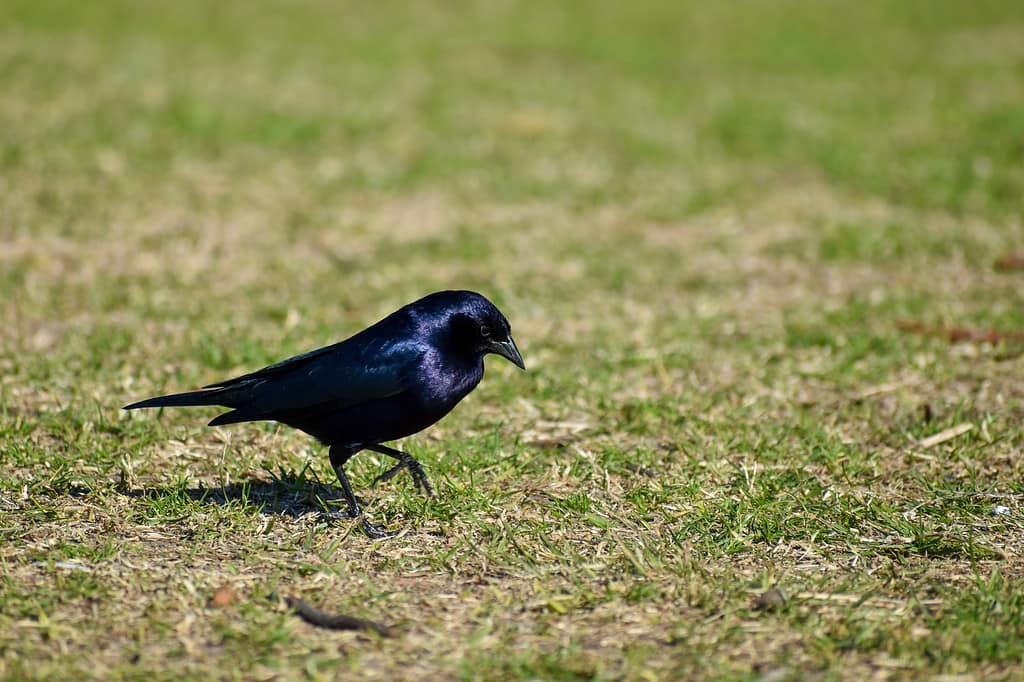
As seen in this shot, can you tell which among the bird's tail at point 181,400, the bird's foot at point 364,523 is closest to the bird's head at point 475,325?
the bird's foot at point 364,523

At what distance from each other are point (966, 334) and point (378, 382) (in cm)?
388

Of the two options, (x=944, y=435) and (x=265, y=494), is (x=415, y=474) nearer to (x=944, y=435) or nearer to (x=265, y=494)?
(x=265, y=494)

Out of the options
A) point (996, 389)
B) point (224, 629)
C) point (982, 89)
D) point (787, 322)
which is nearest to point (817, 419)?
point (996, 389)

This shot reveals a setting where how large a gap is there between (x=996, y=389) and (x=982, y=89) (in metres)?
9.44

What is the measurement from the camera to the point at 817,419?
5512mm

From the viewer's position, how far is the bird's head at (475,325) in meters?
4.32

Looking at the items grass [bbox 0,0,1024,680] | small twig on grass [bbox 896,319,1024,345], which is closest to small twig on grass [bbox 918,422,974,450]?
grass [bbox 0,0,1024,680]

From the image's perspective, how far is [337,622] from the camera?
3498mm

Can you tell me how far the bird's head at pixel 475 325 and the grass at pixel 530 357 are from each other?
602 mm

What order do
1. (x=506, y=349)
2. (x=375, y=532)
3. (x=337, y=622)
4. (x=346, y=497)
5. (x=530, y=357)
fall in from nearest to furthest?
(x=337, y=622)
(x=375, y=532)
(x=346, y=497)
(x=506, y=349)
(x=530, y=357)

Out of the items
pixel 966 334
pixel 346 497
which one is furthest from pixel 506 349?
pixel 966 334

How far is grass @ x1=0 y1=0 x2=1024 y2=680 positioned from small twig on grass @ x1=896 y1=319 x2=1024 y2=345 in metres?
0.10

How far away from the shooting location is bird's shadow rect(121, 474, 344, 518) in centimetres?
440

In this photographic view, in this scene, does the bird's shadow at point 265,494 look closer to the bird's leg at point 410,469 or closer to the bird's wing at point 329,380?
the bird's leg at point 410,469
